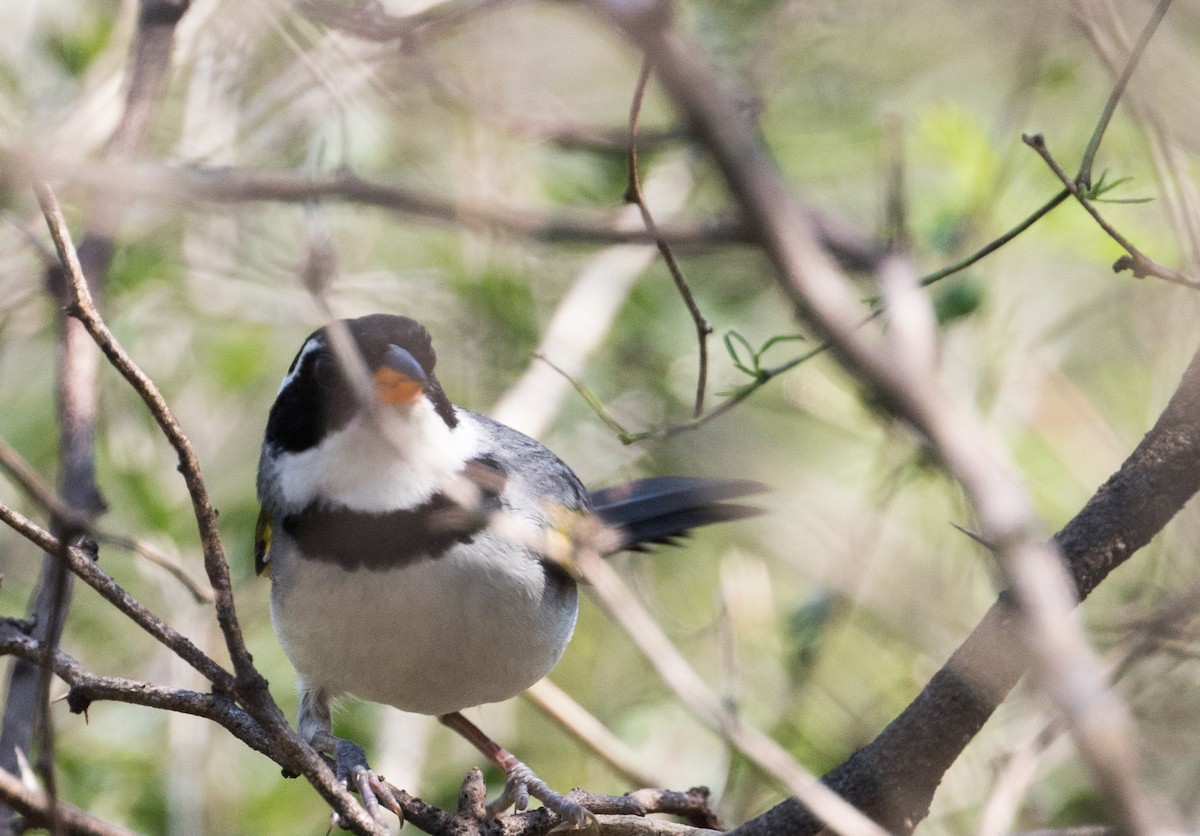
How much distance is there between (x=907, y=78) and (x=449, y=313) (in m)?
2.76

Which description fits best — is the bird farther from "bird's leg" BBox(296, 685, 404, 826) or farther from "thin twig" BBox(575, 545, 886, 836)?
"thin twig" BBox(575, 545, 886, 836)

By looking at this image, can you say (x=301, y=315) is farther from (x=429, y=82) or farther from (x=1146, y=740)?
(x=1146, y=740)

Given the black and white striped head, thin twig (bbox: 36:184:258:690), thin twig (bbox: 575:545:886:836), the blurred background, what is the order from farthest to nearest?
the blurred background < the black and white striped head < thin twig (bbox: 36:184:258:690) < thin twig (bbox: 575:545:886:836)

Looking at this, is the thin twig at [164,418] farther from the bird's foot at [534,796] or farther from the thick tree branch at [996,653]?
the thick tree branch at [996,653]

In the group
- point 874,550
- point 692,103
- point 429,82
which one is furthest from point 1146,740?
point 692,103

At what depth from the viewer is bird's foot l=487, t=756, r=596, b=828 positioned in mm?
2807

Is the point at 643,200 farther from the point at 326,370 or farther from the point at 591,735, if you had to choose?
the point at 591,735

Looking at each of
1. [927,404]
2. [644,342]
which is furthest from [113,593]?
[644,342]

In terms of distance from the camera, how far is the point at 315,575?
10.5 feet

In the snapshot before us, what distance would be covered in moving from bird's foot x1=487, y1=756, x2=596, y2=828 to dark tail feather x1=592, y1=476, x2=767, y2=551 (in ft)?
3.21

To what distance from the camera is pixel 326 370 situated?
130 inches

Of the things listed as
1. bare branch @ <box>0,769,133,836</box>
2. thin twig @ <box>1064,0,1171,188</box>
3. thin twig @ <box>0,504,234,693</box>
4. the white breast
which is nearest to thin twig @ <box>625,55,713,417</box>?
the white breast

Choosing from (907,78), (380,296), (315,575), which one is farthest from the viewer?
(907,78)

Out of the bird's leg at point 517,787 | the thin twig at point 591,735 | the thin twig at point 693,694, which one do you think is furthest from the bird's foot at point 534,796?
the thin twig at point 693,694
